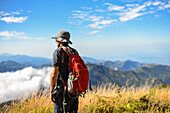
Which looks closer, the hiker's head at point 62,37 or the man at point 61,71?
the man at point 61,71

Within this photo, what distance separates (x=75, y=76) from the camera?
3320mm

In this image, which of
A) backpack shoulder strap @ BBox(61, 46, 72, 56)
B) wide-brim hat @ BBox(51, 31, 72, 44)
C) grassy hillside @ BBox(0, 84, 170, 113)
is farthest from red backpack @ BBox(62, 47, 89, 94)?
grassy hillside @ BBox(0, 84, 170, 113)

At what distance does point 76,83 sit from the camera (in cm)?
331

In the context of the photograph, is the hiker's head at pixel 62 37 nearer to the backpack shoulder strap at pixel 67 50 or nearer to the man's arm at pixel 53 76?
the backpack shoulder strap at pixel 67 50

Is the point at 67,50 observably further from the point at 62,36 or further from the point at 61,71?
the point at 61,71

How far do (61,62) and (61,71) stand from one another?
218 millimetres

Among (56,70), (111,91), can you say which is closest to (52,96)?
(56,70)

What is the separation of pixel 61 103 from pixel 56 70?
2.70ft

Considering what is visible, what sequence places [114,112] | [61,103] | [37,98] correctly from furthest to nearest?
1. [37,98]
2. [114,112]
3. [61,103]

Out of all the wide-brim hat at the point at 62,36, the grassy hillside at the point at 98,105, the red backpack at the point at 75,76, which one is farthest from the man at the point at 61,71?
the grassy hillside at the point at 98,105

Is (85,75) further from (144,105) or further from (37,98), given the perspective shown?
(144,105)

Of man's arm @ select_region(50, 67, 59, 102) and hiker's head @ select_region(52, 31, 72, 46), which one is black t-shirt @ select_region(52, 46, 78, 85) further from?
hiker's head @ select_region(52, 31, 72, 46)

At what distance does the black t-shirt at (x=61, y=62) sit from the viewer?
3195 mm

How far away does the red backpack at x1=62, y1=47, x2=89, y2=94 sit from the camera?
3.27 m
